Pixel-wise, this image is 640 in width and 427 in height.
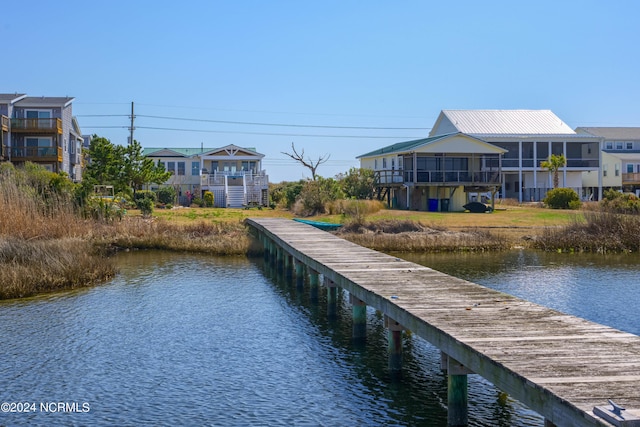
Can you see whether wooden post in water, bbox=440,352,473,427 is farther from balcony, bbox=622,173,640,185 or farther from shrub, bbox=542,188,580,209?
balcony, bbox=622,173,640,185

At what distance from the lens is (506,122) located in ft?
222

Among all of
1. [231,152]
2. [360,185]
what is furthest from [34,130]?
[360,185]

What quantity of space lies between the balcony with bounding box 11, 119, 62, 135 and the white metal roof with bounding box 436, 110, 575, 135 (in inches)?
1325

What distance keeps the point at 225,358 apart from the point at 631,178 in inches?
2631

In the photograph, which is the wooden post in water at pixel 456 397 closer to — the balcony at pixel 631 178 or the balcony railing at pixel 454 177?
the balcony railing at pixel 454 177

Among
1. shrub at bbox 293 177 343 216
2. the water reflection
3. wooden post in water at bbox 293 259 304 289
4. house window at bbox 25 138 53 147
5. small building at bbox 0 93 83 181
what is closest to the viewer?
the water reflection

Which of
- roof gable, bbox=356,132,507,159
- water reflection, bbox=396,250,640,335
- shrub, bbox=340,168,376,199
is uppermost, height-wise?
roof gable, bbox=356,132,507,159

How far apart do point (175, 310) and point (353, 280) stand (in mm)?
6497

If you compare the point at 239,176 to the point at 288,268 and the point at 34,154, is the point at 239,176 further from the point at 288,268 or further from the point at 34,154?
the point at 288,268

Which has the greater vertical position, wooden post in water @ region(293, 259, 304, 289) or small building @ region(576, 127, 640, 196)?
small building @ region(576, 127, 640, 196)

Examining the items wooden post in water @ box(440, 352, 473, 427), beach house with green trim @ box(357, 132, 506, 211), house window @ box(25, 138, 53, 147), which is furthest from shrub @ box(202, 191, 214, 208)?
wooden post in water @ box(440, 352, 473, 427)

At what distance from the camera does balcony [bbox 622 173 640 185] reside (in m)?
72.6

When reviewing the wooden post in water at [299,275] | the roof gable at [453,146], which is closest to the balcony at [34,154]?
the roof gable at [453,146]

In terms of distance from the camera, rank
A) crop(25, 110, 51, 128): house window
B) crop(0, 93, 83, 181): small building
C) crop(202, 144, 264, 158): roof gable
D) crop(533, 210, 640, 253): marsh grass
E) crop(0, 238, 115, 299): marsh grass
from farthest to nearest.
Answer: crop(202, 144, 264, 158): roof gable → crop(25, 110, 51, 128): house window → crop(0, 93, 83, 181): small building → crop(533, 210, 640, 253): marsh grass → crop(0, 238, 115, 299): marsh grass
